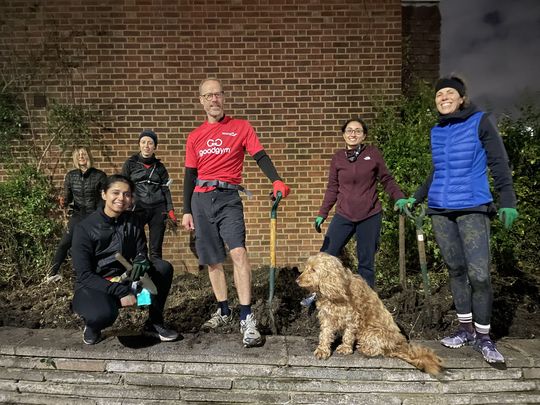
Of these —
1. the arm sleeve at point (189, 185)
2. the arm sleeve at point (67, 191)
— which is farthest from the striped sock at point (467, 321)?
the arm sleeve at point (67, 191)

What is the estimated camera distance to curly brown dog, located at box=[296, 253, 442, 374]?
2.74 metres

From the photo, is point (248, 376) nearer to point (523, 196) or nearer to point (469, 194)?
point (469, 194)

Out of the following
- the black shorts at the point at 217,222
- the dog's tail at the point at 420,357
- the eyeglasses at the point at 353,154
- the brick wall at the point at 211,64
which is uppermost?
the brick wall at the point at 211,64

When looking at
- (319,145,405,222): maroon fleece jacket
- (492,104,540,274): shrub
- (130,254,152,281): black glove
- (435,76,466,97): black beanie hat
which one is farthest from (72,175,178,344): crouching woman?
(492,104,540,274): shrub

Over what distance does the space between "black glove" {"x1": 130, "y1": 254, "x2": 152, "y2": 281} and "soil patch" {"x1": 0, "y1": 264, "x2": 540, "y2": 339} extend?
915mm

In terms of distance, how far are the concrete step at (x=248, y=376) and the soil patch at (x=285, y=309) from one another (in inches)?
19.0

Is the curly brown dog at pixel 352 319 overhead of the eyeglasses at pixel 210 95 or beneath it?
beneath

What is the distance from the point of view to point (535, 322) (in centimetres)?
363

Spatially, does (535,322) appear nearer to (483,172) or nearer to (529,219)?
(529,219)

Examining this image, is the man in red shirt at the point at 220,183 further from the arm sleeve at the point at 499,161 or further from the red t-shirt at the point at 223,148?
the arm sleeve at the point at 499,161

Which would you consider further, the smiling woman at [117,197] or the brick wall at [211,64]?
the brick wall at [211,64]

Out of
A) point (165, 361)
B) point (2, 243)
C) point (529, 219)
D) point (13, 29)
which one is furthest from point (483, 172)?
point (13, 29)

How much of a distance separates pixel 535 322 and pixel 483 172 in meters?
1.77

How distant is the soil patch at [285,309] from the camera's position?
352cm
